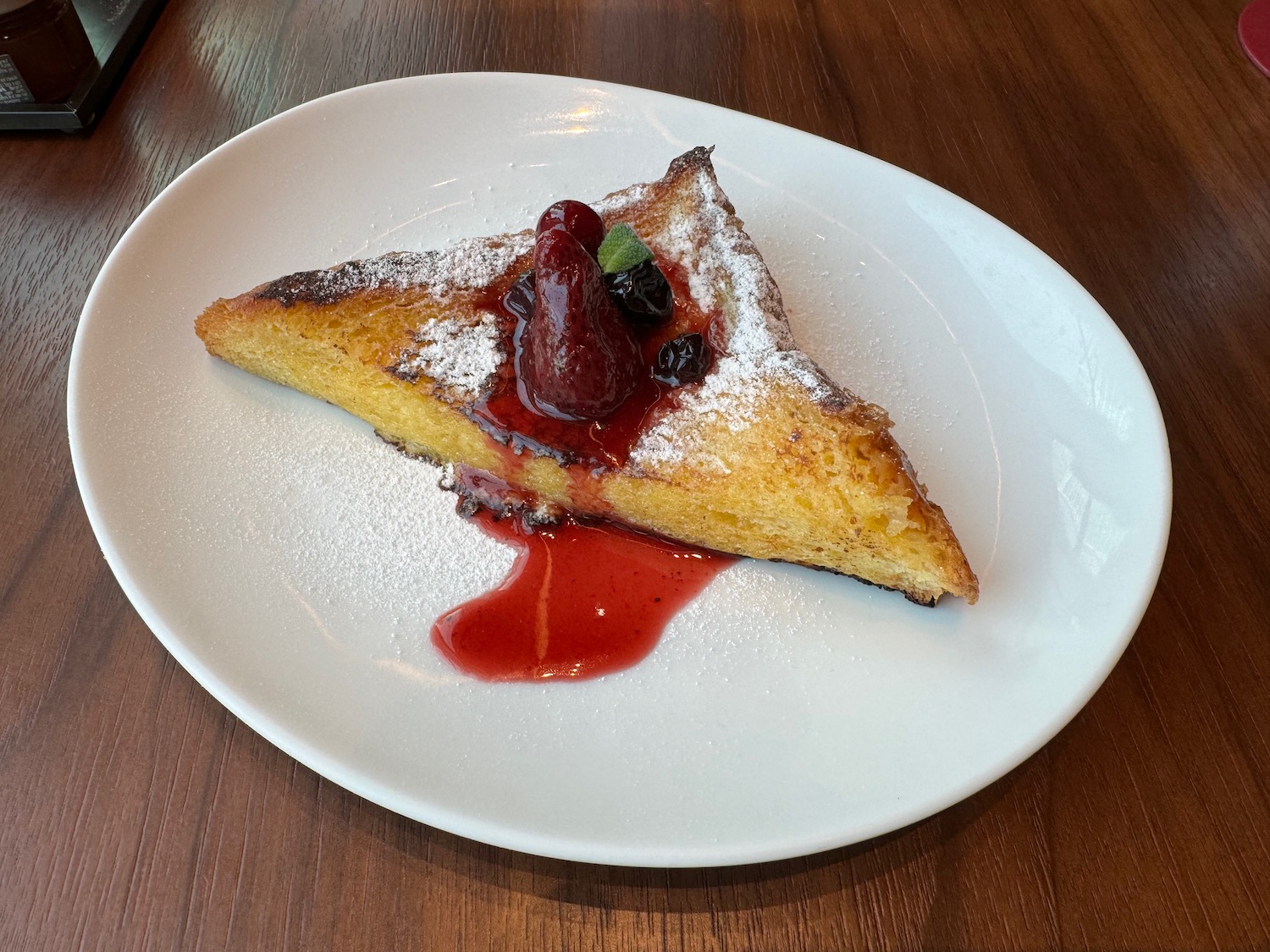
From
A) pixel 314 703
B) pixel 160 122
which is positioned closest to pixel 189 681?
pixel 314 703

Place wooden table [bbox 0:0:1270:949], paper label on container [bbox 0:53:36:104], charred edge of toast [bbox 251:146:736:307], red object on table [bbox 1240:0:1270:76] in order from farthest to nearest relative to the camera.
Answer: red object on table [bbox 1240:0:1270:76] < paper label on container [bbox 0:53:36:104] < charred edge of toast [bbox 251:146:736:307] < wooden table [bbox 0:0:1270:949]

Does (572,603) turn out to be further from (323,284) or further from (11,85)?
(11,85)

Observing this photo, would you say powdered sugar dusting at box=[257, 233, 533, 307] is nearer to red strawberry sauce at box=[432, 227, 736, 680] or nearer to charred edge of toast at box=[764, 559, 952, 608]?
red strawberry sauce at box=[432, 227, 736, 680]

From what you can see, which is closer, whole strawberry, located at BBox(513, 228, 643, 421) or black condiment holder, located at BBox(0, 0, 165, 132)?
whole strawberry, located at BBox(513, 228, 643, 421)

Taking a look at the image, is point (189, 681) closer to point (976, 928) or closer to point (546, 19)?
point (976, 928)

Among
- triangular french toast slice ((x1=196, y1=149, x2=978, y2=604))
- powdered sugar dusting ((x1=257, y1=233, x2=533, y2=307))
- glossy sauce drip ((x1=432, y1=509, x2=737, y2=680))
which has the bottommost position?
glossy sauce drip ((x1=432, y1=509, x2=737, y2=680))

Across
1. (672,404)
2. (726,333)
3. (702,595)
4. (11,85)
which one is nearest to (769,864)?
(702,595)

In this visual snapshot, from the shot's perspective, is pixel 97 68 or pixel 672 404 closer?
pixel 672 404

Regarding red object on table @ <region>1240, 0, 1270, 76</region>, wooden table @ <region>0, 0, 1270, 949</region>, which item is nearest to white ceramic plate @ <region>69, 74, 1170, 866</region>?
wooden table @ <region>0, 0, 1270, 949</region>
